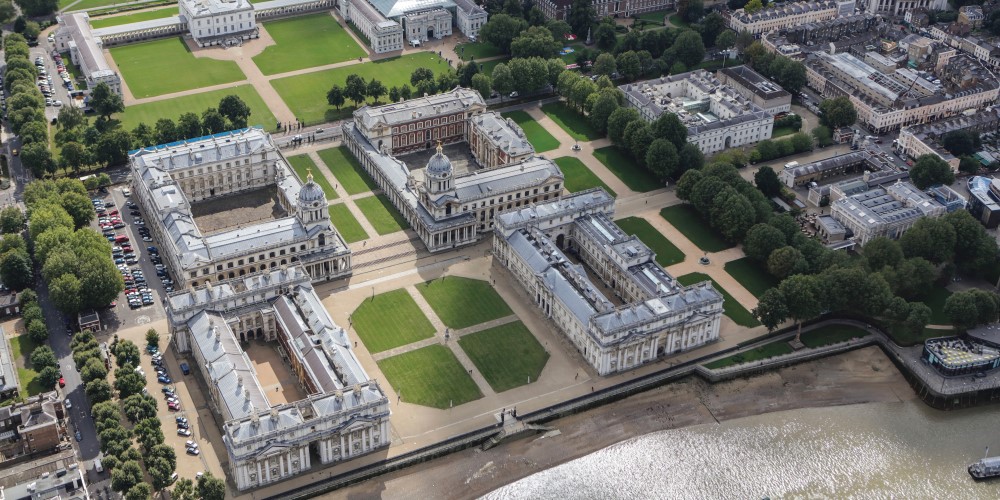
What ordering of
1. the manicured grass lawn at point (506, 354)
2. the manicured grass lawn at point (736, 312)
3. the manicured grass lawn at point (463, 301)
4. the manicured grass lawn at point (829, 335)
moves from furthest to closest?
1. the manicured grass lawn at point (736, 312)
2. the manicured grass lawn at point (463, 301)
3. the manicured grass lawn at point (829, 335)
4. the manicured grass lawn at point (506, 354)

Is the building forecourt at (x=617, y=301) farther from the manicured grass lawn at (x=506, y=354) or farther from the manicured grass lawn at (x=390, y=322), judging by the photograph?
the manicured grass lawn at (x=390, y=322)

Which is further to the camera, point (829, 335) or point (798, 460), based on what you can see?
point (829, 335)

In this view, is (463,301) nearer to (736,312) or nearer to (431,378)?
(431,378)

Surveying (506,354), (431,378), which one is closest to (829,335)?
(506,354)

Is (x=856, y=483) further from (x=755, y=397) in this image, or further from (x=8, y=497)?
(x=8, y=497)

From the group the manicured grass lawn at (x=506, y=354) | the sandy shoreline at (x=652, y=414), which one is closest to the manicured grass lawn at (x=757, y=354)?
the sandy shoreline at (x=652, y=414)

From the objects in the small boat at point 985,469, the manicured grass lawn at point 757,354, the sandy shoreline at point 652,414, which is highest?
the manicured grass lawn at point 757,354

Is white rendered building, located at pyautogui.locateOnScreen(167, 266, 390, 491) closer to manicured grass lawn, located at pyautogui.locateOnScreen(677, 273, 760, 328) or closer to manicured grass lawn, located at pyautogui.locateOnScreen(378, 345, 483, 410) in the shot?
manicured grass lawn, located at pyautogui.locateOnScreen(378, 345, 483, 410)
